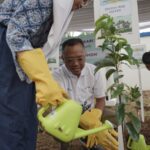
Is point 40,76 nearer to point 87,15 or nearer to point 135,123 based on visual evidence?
point 135,123

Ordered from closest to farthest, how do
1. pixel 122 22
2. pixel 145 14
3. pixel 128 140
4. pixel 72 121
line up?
1. pixel 72 121
2. pixel 128 140
3. pixel 122 22
4. pixel 145 14

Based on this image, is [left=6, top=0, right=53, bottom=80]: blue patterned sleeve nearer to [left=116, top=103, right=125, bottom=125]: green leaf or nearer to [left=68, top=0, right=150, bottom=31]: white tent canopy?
[left=116, top=103, right=125, bottom=125]: green leaf

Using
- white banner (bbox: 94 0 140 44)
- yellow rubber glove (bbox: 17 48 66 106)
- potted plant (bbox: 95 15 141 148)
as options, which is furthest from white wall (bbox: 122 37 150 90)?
yellow rubber glove (bbox: 17 48 66 106)

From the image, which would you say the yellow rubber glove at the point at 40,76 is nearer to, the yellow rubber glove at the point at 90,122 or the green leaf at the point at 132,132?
the green leaf at the point at 132,132

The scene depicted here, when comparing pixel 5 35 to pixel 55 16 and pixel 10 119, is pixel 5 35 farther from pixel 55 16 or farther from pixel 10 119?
pixel 10 119

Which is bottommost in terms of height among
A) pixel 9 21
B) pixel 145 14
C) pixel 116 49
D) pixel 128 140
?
pixel 128 140

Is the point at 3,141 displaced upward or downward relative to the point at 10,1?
downward

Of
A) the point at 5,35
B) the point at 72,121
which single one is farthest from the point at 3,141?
the point at 5,35

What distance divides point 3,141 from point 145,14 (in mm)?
4441

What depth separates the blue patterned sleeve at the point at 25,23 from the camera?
125cm

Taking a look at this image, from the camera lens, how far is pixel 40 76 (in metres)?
1.22

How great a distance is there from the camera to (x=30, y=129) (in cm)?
143

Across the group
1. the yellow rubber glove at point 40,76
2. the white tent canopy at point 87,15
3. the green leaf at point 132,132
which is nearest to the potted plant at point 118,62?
the green leaf at point 132,132

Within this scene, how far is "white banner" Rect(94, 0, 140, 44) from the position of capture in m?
2.12
